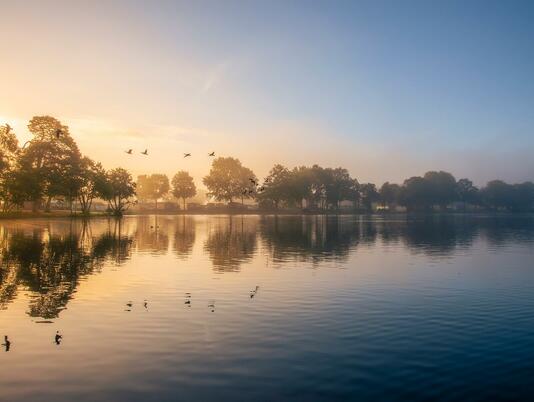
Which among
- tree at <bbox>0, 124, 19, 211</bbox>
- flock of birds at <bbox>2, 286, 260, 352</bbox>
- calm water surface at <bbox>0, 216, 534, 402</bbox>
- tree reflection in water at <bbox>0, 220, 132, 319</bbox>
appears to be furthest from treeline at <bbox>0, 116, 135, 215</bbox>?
flock of birds at <bbox>2, 286, 260, 352</bbox>

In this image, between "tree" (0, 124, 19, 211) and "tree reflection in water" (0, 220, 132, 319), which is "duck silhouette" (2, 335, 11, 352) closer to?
"tree reflection in water" (0, 220, 132, 319)

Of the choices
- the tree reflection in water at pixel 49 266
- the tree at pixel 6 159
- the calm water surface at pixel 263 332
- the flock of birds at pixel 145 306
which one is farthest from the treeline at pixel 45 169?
the flock of birds at pixel 145 306

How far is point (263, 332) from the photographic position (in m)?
20.4

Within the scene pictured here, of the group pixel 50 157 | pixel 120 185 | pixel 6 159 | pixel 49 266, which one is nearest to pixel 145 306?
pixel 49 266

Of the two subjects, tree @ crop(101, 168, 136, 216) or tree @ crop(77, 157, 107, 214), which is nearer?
tree @ crop(77, 157, 107, 214)

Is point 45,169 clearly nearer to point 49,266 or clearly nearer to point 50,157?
point 50,157

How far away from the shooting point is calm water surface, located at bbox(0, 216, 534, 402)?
562 inches

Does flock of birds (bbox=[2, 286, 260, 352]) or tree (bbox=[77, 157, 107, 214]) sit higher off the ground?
tree (bbox=[77, 157, 107, 214])

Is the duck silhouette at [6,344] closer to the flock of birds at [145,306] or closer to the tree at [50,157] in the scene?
the flock of birds at [145,306]

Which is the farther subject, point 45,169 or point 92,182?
point 92,182

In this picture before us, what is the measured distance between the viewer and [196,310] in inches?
968

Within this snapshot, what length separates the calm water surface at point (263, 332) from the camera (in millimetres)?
14266

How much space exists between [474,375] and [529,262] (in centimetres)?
3641

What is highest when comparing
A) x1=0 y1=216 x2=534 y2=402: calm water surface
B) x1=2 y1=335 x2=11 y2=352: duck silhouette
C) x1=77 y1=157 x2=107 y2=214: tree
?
x1=77 y1=157 x2=107 y2=214: tree
